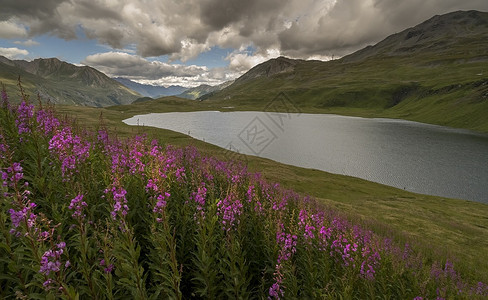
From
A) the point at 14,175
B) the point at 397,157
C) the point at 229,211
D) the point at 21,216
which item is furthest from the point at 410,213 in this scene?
the point at 397,157

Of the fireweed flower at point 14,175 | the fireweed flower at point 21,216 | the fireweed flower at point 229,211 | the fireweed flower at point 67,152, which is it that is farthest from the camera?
the fireweed flower at point 229,211

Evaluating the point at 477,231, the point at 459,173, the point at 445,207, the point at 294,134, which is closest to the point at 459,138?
the point at 459,173

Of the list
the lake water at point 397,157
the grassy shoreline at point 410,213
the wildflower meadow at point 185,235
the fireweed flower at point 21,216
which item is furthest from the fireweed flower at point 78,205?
the lake water at point 397,157

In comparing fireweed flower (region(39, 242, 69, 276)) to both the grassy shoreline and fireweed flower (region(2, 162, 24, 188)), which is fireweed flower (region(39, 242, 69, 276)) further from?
the grassy shoreline

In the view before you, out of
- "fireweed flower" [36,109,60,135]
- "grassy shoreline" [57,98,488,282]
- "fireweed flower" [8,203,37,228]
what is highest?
"fireweed flower" [36,109,60,135]

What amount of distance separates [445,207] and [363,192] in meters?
9.75

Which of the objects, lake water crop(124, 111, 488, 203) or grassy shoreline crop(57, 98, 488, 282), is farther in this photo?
lake water crop(124, 111, 488, 203)

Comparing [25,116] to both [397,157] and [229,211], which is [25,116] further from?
[397,157]

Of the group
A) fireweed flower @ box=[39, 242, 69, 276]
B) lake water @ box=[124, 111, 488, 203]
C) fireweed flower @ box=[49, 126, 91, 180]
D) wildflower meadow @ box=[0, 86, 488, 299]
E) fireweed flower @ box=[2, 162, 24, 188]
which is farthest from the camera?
lake water @ box=[124, 111, 488, 203]

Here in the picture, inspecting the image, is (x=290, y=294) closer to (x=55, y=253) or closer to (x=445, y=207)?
(x=55, y=253)

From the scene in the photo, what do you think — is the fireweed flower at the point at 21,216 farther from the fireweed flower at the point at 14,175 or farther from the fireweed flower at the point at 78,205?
the fireweed flower at the point at 78,205

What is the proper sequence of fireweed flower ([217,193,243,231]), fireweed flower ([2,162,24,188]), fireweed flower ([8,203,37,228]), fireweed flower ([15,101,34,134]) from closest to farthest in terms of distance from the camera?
fireweed flower ([8,203,37,228]) → fireweed flower ([2,162,24,188]) → fireweed flower ([217,193,243,231]) → fireweed flower ([15,101,34,134])

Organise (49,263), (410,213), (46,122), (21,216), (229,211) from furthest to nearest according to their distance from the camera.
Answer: (410,213), (46,122), (229,211), (21,216), (49,263)

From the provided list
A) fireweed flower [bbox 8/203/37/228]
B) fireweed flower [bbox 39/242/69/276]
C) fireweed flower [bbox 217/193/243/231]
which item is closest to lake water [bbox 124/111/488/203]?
fireweed flower [bbox 217/193/243/231]
